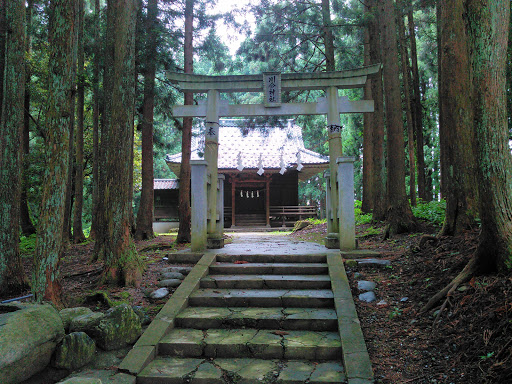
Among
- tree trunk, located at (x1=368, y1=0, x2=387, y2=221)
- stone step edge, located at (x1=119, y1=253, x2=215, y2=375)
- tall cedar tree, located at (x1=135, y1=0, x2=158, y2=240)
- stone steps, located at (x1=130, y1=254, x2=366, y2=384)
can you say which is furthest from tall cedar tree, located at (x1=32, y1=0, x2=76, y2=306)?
tree trunk, located at (x1=368, y1=0, x2=387, y2=221)

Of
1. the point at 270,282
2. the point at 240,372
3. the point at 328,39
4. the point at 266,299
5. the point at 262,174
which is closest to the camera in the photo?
the point at 240,372

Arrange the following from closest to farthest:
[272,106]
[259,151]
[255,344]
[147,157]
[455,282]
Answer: [255,344]
[455,282]
[272,106]
[147,157]
[259,151]

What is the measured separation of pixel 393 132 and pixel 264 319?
6024 millimetres

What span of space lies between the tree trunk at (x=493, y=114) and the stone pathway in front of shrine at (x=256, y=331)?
1866 millimetres

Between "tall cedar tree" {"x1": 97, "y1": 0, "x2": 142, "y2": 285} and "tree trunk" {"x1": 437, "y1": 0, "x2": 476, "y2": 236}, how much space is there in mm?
5307

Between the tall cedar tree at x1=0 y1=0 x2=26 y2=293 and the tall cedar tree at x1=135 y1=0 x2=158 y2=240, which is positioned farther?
the tall cedar tree at x1=135 y1=0 x2=158 y2=240

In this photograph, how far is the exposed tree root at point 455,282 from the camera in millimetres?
4133

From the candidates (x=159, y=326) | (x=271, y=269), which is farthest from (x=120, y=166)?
(x=271, y=269)

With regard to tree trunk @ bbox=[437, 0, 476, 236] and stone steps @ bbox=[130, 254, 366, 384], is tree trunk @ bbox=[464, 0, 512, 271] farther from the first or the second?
tree trunk @ bbox=[437, 0, 476, 236]

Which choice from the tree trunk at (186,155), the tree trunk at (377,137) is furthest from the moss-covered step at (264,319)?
the tree trunk at (377,137)

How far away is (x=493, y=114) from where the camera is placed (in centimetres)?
388

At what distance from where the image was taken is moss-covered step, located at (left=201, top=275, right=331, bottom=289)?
18.1 ft

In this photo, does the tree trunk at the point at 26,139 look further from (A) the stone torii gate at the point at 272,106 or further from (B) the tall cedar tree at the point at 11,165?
(A) the stone torii gate at the point at 272,106

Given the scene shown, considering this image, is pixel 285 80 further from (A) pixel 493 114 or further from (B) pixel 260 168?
(B) pixel 260 168
